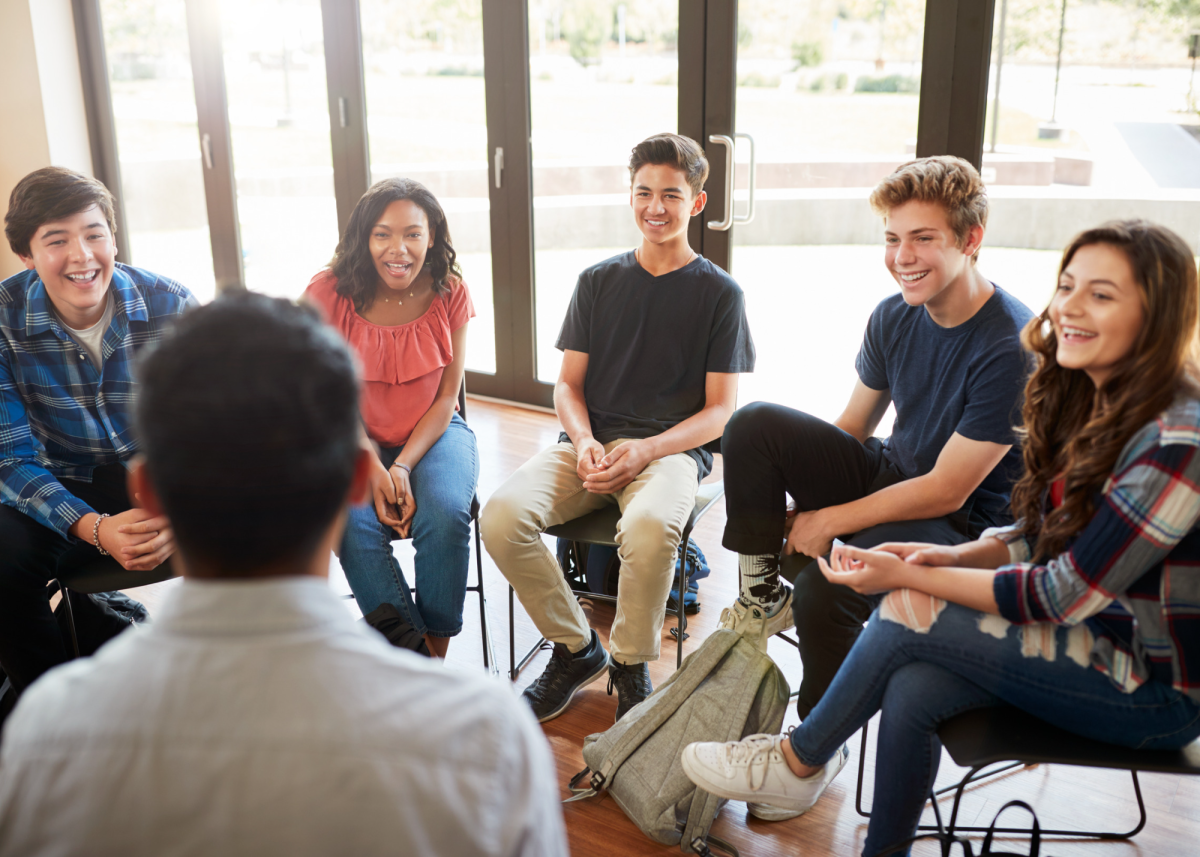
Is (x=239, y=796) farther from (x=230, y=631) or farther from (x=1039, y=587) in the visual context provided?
(x=1039, y=587)

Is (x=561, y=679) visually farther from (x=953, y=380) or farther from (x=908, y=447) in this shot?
(x=953, y=380)

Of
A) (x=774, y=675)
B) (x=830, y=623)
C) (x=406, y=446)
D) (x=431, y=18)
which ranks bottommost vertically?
(x=774, y=675)

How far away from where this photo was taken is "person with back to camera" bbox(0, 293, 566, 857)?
655 mm

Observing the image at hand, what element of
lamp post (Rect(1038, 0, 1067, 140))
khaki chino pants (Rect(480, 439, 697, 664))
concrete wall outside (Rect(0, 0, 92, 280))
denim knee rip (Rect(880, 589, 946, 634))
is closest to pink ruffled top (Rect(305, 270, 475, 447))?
khaki chino pants (Rect(480, 439, 697, 664))

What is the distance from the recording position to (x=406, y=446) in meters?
2.36

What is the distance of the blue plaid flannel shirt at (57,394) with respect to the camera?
6.73 ft

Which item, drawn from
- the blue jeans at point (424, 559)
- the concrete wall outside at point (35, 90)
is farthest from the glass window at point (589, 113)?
the concrete wall outside at point (35, 90)

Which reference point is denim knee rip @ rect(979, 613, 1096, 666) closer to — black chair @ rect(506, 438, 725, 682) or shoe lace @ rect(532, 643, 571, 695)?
black chair @ rect(506, 438, 725, 682)

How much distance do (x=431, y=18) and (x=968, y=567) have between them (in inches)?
148

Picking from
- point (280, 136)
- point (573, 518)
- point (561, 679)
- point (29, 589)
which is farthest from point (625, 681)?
point (280, 136)

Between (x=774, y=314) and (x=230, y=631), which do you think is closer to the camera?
(x=230, y=631)

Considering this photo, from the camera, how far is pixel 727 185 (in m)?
3.67

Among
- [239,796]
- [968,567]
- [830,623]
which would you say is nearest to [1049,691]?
[968,567]

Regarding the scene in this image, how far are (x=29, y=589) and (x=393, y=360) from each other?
3.10 feet
